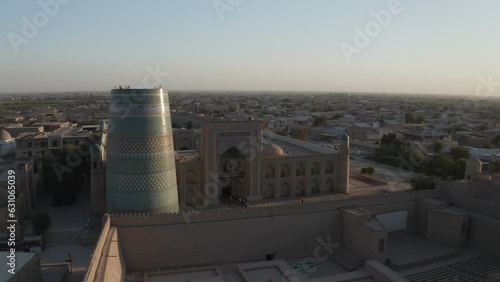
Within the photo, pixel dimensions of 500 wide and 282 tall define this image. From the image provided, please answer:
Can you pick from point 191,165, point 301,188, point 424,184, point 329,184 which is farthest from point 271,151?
point 424,184

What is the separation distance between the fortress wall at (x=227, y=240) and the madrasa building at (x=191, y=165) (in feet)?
2.91

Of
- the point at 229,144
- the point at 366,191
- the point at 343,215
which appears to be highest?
the point at 229,144

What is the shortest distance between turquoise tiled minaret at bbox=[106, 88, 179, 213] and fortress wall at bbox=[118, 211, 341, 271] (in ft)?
2.84

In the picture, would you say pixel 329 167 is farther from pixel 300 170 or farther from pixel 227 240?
pixel 227 240

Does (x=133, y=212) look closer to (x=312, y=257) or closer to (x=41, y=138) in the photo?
(x=312, y=257)

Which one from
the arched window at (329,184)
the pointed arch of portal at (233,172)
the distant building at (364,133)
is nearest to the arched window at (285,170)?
the pointed arch of portal at (233,172)

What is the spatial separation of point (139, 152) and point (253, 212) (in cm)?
419

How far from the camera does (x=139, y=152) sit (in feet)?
38.3

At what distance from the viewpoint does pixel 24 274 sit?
11492 mm

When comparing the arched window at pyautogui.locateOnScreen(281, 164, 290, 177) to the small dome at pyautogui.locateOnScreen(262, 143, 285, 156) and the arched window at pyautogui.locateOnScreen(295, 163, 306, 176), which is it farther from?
the small dome at pyautogui.locateOnScreen(262, 143, 285, 156)

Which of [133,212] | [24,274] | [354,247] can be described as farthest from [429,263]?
[24,274]

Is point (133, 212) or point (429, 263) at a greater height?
point (133, 212)

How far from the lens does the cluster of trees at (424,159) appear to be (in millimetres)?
24250

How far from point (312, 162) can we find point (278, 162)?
219 cm
